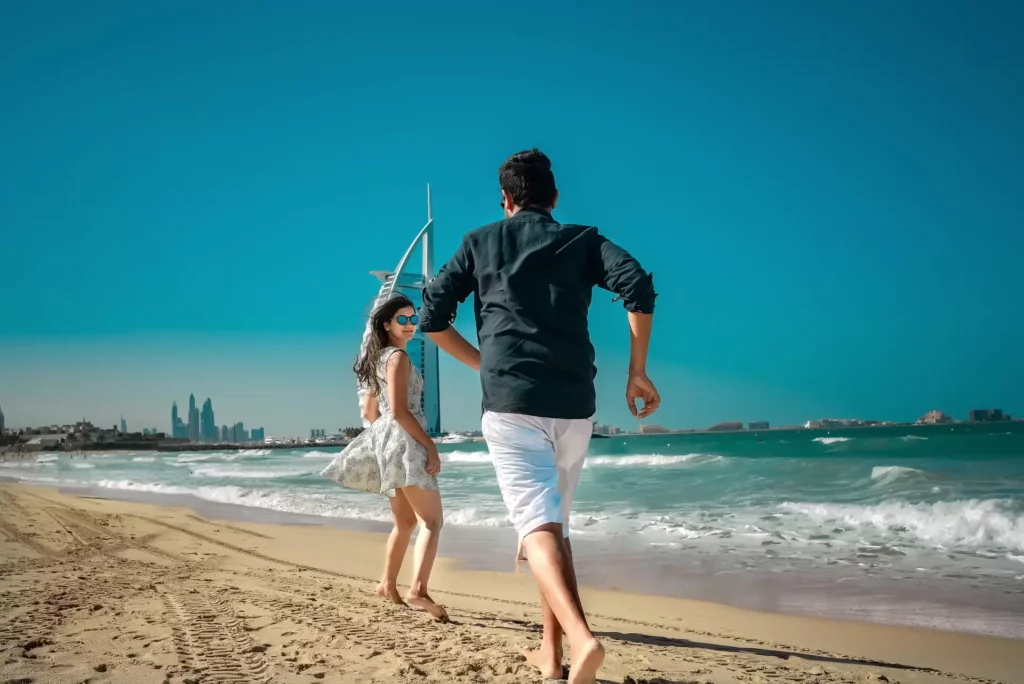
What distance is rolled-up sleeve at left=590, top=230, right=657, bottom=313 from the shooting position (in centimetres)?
197

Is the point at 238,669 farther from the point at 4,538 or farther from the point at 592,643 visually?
the point at 4,538

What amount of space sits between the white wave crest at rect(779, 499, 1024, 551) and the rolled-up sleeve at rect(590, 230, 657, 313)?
20.0 feet

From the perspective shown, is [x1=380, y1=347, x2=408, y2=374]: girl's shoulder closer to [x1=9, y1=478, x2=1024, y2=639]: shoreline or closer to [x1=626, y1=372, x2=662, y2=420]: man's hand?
[x1=626, y1=372, x2=662, y2=420]: man's hand

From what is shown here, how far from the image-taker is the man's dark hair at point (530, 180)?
2.22 m

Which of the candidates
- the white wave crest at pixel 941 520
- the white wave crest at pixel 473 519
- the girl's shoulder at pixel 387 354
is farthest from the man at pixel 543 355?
the white wave crest at pixel 473 519

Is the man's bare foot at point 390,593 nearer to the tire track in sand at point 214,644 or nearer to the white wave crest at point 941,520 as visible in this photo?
the tire track in sand at point 214,644

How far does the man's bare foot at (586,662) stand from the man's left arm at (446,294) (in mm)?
976

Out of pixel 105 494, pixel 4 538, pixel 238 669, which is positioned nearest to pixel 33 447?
pixel 105 494

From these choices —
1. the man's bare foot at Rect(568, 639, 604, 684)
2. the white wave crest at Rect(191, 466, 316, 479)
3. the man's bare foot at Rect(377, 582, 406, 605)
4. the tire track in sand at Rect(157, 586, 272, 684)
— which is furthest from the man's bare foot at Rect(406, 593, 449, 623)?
the white wave crest at Rect(191, 466, 316, 479)

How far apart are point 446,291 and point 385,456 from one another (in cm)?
Answer: 171

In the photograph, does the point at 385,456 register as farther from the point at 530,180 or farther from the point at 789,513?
the point at 789,513

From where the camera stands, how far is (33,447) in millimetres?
83562

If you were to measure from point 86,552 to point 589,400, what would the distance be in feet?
17.7

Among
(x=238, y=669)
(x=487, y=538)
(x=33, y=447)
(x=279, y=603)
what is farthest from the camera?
(x=33, y=447)
